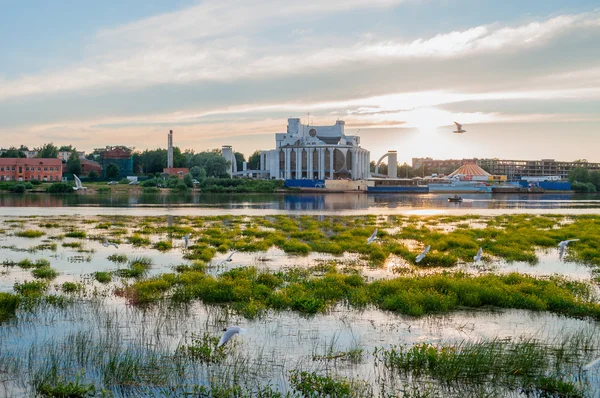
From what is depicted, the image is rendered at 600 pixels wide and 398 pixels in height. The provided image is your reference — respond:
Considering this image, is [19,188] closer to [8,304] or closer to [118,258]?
[118,258]

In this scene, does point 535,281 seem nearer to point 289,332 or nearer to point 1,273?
point 289,332

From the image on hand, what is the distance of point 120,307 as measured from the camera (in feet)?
55.8

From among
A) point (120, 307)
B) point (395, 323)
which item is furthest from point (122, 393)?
point (395, 323)

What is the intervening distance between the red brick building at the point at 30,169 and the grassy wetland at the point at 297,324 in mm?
132275

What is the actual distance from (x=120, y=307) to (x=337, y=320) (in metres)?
6.59

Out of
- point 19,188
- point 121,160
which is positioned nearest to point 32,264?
point 19,188

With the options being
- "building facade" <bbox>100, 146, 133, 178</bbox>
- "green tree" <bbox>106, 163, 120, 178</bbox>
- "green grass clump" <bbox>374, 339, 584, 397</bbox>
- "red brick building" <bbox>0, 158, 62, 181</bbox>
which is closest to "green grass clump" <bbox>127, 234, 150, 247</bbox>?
"green grass clump" <bbox>374, 339, 584, 397</bbox>

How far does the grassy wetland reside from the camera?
454 inches

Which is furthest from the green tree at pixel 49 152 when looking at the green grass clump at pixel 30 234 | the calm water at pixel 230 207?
the green grass clump at pixel 30 234

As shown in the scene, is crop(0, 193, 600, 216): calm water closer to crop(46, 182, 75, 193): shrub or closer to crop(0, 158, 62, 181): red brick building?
crop(46, 182, 75, 193): shrub

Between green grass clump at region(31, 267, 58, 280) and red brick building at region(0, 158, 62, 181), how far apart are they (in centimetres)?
13807

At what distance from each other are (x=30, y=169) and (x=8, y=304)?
147 metres

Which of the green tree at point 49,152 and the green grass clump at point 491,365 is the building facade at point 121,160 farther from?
the green grass clump at point 491,365

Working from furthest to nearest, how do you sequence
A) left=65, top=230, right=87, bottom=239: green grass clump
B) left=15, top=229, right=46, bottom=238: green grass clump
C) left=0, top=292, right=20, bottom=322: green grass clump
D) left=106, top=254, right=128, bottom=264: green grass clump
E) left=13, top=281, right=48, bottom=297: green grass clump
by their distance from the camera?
left=65, top=230, right=87, bottom=239: green grass clump → left=15, top=229, right=46, bottom=238: green grass clump → left=106, top=254, right=128, bottom=264: green grass clump → left=13, top=281, right=48, bottom=297: green grass clump → left=0, top=292, right=20, bottom=322: green grass clump
